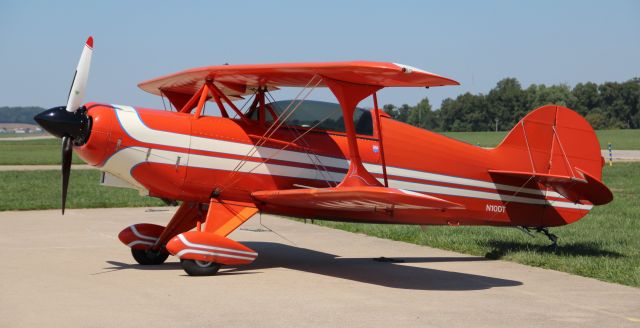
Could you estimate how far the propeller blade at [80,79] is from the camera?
920cm

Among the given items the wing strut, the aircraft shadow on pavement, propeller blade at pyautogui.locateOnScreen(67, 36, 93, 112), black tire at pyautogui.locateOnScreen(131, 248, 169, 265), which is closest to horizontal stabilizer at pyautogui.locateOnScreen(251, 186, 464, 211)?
the wing strut

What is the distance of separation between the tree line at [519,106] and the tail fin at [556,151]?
75.8 m

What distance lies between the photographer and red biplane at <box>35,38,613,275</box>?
9.27 metres

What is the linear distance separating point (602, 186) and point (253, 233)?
6.08 m

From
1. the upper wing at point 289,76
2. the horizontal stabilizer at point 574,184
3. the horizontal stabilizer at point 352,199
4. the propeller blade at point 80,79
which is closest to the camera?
the horizontal stabilizer at point 352,199

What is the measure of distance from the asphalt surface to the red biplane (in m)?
0.66

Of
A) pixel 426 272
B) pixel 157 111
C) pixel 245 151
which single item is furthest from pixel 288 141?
pixel 426 272

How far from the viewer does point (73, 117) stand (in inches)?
360

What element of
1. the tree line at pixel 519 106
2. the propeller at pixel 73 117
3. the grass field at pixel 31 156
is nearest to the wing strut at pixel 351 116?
the propeller at pixel 73 117

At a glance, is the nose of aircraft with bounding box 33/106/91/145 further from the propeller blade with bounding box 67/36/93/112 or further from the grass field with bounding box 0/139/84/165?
the grass field with bounding box 0/139/84/165

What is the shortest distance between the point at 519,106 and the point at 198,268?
90.5 metres

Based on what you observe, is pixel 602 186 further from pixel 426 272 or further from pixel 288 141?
pixel 288 141

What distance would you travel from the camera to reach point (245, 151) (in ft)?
32.9

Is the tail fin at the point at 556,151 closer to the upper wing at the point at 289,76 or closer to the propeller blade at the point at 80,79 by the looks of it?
the upper wing at the point at 289,76
